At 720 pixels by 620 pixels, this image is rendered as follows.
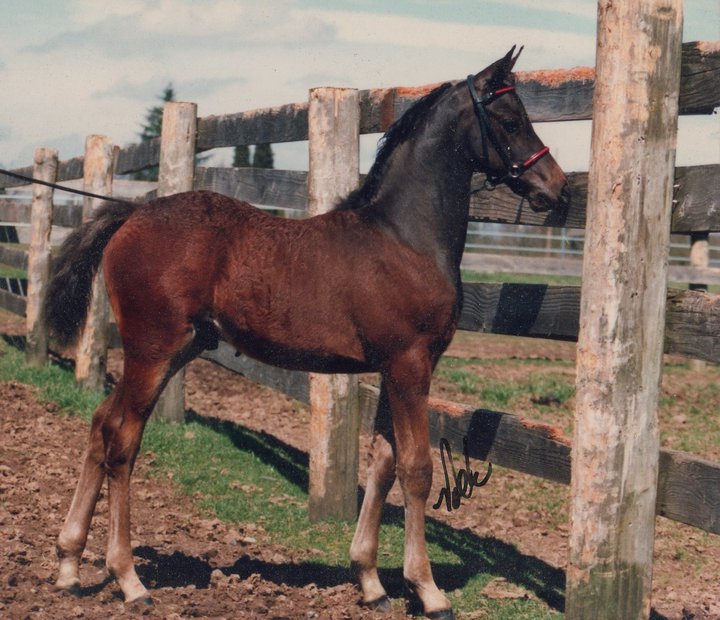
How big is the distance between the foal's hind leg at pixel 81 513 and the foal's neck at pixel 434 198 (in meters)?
1.66

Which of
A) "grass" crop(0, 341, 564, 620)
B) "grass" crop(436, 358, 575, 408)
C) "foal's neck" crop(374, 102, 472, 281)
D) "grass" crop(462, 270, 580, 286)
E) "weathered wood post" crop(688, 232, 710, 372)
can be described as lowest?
"grass" crop(0, 341, 564, 620)

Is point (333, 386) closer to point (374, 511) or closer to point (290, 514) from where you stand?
point (290, 514)

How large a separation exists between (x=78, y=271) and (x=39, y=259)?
19.9 feet

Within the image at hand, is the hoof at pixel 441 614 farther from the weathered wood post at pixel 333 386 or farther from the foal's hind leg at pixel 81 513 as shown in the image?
the weathered wood post at pixel 333 386

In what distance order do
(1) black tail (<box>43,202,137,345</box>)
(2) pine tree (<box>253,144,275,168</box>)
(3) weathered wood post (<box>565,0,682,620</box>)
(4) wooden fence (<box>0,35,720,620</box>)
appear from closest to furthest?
(3) weathered wood post (<box>565,0,682,620</box>), (4) wooden fence (<box>0,35,720,620</box>), (1) black tail (<box>43,202,137,345</box>), (2) pine tree (<box>253,144,275,168</box>)

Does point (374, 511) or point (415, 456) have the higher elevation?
Answer: point (415, 456)

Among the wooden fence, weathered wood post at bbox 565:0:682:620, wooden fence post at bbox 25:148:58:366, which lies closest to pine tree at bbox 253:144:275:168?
wooden fence post at bbox 25:148:58:366

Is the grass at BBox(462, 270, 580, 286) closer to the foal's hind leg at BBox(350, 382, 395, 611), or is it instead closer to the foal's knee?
the foal's hind leg at BBox(350, 382, 395, 611)

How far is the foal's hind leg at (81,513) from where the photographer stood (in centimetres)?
482

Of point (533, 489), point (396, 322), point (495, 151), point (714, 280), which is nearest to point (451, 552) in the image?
point (533, 489)

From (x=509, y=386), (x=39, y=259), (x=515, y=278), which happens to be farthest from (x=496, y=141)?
(x=515, y=278)

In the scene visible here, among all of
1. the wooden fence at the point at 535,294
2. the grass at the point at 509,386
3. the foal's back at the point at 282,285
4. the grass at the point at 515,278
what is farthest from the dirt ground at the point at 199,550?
the grass at the point at 515,278

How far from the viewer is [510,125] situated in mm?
4574

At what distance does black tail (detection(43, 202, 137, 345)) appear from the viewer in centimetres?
531
